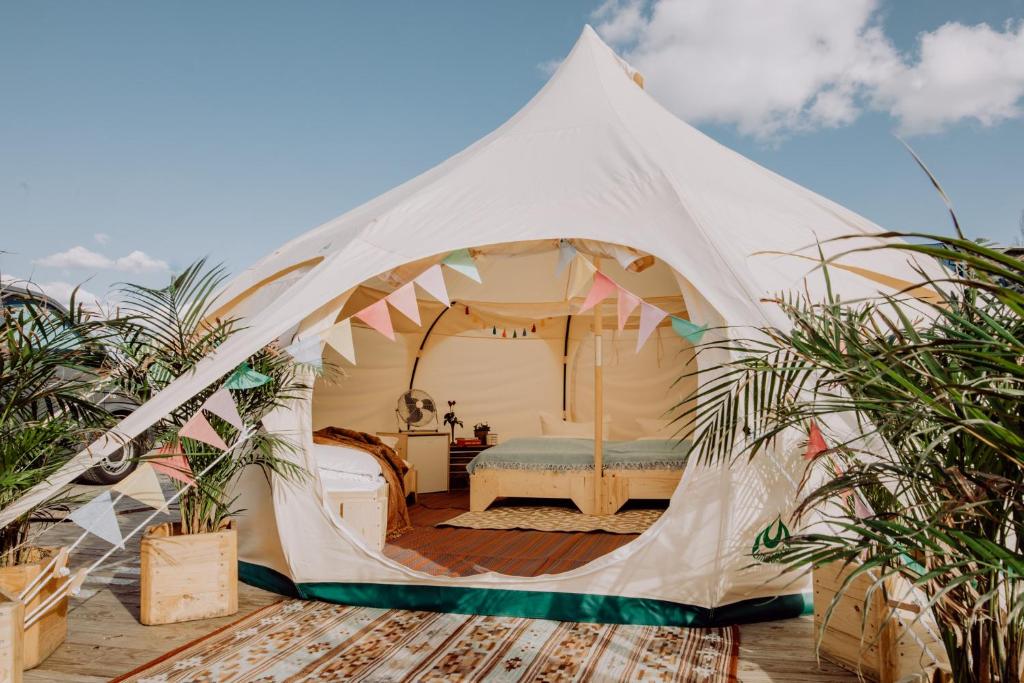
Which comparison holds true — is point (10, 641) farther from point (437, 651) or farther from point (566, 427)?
point (566, 427)

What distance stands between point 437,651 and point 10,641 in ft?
5.06

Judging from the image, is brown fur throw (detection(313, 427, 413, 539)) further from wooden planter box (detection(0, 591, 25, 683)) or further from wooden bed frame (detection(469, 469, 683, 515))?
wooden planter box (detection(0, 591, 25, 683))

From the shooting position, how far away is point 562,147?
430 centimetres

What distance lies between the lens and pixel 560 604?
3.33m

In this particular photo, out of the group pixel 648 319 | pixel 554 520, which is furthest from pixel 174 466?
pixel 554 520

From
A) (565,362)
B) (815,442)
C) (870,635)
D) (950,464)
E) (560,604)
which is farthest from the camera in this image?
(565,362)

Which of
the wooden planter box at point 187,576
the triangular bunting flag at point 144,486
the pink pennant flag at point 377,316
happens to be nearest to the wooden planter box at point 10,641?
the triangular bunting flag at point 144,486

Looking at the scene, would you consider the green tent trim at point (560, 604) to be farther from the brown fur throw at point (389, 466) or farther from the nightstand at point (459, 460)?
the nightstand at point (459, 460)

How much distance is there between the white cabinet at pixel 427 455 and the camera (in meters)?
7.07

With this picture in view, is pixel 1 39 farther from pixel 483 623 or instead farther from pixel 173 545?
pixel 483 623

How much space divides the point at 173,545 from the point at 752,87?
1127cm

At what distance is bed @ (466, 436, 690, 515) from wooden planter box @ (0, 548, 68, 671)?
11.3 ft

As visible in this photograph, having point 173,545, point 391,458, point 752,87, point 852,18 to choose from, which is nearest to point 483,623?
point 173,545

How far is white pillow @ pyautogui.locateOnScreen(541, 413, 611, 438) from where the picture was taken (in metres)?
7.33
